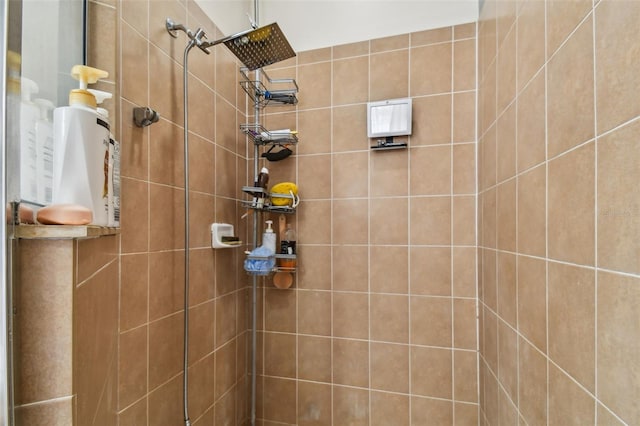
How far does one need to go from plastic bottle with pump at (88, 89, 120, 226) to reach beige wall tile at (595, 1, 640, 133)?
0.90 meters

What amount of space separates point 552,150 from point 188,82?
123 centimetres

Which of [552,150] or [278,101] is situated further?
[278,101]

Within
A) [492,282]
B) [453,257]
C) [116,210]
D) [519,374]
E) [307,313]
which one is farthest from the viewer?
[307,313]

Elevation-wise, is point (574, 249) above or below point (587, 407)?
above

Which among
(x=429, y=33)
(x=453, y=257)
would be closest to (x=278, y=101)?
(x=429, y=33)

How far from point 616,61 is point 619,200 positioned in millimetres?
225

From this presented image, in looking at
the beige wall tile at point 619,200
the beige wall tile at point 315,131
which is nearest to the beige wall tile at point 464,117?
the beige wall tile at point 315,131

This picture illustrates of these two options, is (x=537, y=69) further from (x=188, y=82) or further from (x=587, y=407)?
(x=188, y=82)

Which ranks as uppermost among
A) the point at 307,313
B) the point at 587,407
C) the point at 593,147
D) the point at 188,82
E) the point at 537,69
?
the point at 188,82

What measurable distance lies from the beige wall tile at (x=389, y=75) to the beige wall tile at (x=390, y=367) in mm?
1234

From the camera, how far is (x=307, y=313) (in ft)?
5.11

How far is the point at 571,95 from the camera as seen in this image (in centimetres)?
61

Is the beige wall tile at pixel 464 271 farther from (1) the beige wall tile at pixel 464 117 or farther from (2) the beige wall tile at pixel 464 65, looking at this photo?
(2) the beige wall tile at pixel 464 65

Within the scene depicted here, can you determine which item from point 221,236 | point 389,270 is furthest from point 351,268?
point 221,236
